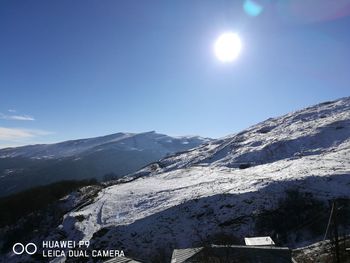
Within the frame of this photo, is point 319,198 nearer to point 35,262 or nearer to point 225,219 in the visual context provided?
point 225,219

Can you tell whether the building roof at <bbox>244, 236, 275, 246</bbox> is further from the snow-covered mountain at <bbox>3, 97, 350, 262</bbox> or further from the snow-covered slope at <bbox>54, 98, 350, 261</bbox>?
the snow-covered slope at <bbox>54, 98, 350, 261</bbox>

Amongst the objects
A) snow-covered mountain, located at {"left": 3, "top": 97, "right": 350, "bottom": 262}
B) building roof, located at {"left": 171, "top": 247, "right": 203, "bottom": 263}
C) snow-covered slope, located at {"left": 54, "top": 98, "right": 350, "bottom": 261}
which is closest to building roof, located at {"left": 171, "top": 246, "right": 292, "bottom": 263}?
building roof, located at {"left": 171, "top": 247, "right": 203, "bottom": 263}

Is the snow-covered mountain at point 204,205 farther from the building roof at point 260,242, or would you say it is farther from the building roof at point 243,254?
the building roof at point 260,242

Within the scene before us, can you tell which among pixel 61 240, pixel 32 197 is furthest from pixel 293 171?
pixel 32 197

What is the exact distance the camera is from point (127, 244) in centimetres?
4862

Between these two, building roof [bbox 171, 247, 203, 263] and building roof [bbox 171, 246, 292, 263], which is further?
building roof [bbox 171, 247, 203, 263]

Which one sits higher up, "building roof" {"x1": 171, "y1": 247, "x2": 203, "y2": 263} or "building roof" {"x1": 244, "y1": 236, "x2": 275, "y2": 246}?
"building roof" {"x1": 244, "y1": 236, "x2": 275, "y2": 246}

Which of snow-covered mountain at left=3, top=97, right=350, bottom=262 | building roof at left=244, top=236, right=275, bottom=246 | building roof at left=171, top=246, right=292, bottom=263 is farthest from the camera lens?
snow-covered mountain at left=3, top=97, right=350, bottom=262

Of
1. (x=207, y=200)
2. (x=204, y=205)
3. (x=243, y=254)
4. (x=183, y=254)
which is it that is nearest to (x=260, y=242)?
(x=243, y=254)

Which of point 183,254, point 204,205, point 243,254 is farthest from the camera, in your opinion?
point 204,205

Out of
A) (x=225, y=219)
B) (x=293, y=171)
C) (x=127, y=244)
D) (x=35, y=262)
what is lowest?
(x=35, y=262)

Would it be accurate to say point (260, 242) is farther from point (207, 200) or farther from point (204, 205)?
point (207, 200)

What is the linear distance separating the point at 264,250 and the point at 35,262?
38264 millimetres

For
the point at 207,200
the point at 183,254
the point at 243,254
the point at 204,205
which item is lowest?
the point at 183,254
